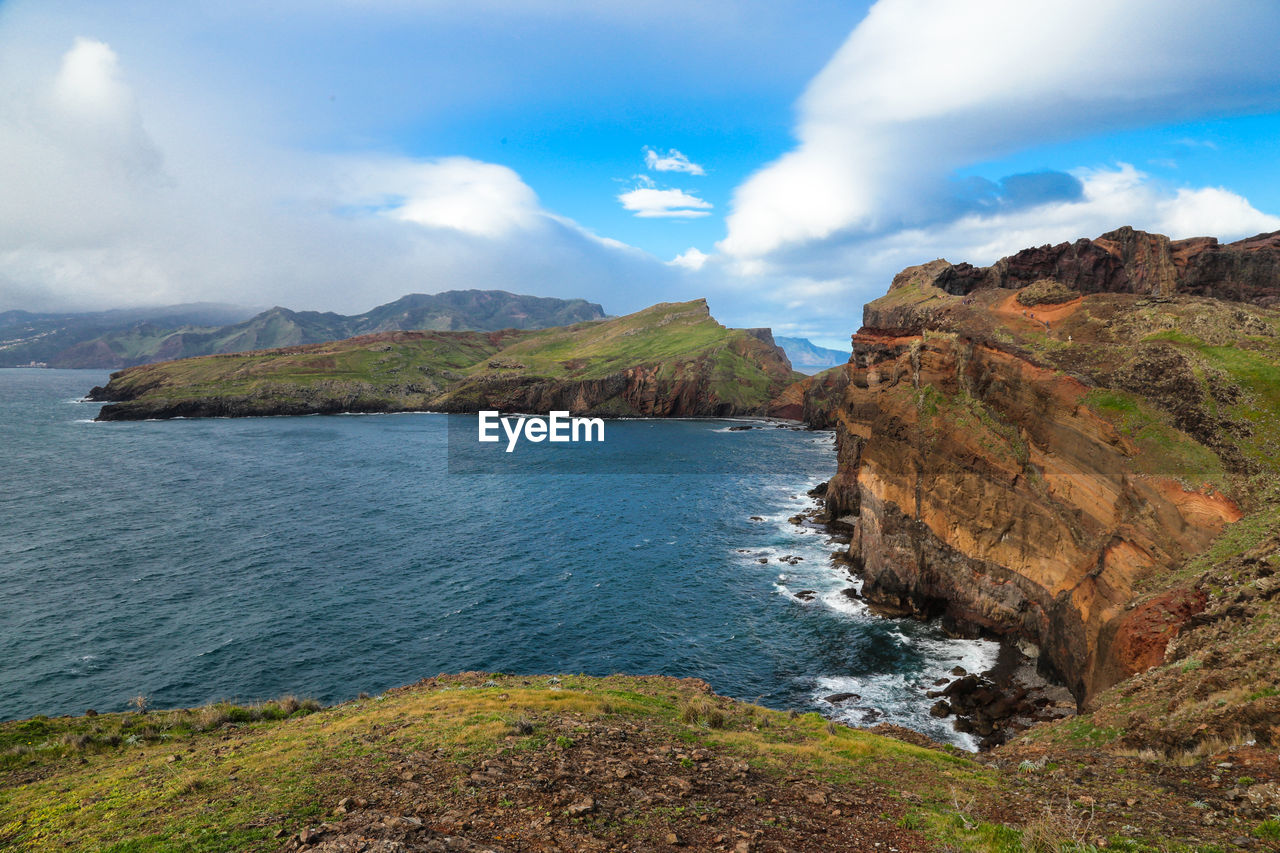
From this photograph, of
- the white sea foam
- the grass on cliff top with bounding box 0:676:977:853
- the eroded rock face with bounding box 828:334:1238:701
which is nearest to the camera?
the grass on cliff top with bounding box 0:676:977:853

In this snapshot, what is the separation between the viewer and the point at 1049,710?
32500mm

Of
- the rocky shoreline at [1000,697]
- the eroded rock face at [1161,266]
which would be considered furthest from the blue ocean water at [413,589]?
the eroded rock face at [1161,266]

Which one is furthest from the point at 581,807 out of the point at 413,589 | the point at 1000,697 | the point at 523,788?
the point at 413,589

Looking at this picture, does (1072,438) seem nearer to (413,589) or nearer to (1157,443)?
(1157,443)

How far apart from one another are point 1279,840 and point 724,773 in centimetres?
1290

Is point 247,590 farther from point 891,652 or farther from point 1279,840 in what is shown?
point 1279,840

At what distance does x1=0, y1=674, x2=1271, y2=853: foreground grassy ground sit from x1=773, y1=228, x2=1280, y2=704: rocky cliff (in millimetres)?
17986

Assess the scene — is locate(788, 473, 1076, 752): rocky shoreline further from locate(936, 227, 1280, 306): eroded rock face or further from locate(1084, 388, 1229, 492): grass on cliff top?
locate(936, 227, 1280, 306): eroded rock face

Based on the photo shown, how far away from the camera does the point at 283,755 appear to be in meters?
19.0

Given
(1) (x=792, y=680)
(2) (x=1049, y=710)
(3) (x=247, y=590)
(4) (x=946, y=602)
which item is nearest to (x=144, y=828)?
(1) (x=792, y=680)

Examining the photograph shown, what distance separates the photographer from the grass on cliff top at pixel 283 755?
46.5 feet

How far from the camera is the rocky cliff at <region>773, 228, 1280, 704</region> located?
31328mm

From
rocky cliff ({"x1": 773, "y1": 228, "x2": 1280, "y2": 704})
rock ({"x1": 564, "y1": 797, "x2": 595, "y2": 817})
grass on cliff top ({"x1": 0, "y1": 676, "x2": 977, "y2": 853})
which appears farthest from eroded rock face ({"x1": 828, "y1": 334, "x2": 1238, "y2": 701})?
rock ({"x1": 564, "y1": 797, "x2": 595, "y2": 817})

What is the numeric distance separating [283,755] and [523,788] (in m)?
9.33
